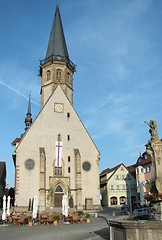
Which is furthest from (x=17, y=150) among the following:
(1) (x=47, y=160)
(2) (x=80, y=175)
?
(2) (x=80, y=175)

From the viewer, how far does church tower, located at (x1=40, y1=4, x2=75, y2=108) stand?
40.8 metres

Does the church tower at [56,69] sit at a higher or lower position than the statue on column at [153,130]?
higher

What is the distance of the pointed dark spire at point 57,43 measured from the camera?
144ft

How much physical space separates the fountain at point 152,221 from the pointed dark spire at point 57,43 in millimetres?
34405

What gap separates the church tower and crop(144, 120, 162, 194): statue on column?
29787 millimetres

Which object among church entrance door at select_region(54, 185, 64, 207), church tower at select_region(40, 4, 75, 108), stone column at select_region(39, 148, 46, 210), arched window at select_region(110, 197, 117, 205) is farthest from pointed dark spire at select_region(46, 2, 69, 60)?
arched window at select_region(110, 197, 117, 205)

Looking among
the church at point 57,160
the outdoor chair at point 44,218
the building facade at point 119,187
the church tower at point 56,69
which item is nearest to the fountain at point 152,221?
the outdoor chair at point 44,218

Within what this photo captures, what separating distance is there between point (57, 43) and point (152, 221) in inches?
1643

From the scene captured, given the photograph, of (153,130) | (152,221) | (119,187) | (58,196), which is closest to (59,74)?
(58,196)

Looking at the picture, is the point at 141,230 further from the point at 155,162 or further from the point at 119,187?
the point at 119,187

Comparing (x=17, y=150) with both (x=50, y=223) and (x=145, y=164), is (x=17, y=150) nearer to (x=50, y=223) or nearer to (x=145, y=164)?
(x=50, y=223)

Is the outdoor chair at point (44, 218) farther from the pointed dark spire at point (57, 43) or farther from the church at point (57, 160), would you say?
the pointed dark spire at point (57, 43)

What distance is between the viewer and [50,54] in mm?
44250

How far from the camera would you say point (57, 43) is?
45.5 metres
